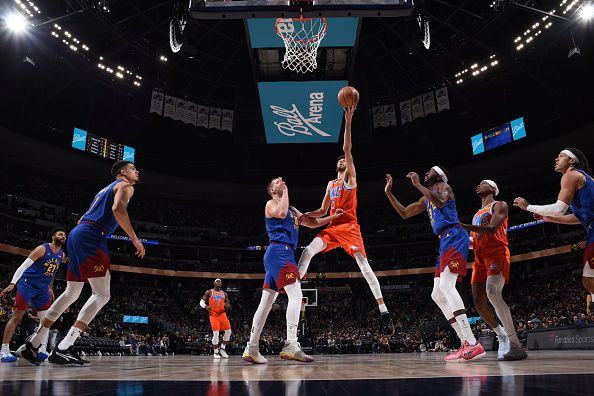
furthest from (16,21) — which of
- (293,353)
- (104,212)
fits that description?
(293,353)

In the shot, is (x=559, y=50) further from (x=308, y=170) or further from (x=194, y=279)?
(x=194, y=279)

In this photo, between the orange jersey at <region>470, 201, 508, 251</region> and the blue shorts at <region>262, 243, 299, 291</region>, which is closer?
the blue shorts at <region>262, 243, 299, 291</region>

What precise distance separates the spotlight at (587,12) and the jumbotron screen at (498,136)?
9.03 meters

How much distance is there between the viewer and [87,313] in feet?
17.7

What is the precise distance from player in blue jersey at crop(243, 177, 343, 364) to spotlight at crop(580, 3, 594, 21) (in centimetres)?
1780

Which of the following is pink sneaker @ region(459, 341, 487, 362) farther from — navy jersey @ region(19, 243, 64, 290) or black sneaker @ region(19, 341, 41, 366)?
navy jersey @ region(19, 243, 64, 290)

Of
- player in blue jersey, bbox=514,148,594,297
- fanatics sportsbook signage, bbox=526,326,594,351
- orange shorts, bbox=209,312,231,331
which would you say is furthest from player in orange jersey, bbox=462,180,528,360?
fanatics sportsbook signage, bbox=526,326,594,351

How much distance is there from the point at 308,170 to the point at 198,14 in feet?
91.3

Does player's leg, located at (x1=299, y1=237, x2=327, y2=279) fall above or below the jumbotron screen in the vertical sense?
below

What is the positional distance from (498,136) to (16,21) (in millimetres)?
25436

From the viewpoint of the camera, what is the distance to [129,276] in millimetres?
33750

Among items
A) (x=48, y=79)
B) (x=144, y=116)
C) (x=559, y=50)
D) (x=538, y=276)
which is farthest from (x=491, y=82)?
(x=48, y=79)

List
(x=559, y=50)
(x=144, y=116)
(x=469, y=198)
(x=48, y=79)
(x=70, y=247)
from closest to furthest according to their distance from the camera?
1. (x=70, y=247)
2. (x=559, y=50)
3. (x=48, y=79)
4. (x=144, y=116)
5. (x=469, y=198)

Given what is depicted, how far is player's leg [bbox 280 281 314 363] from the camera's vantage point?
5520 millimetres
